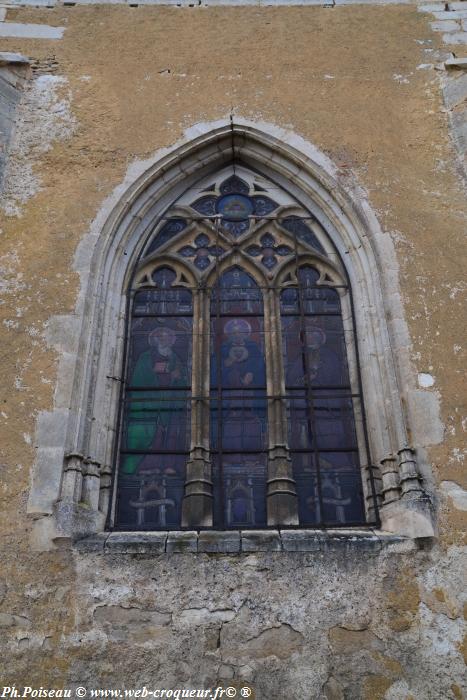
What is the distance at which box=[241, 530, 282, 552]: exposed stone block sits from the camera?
4008 mm

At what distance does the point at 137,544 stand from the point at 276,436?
1.20m

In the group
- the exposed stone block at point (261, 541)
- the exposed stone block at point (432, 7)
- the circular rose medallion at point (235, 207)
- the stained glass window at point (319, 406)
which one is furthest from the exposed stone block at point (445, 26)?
the exposed stone block at point (261, 541)

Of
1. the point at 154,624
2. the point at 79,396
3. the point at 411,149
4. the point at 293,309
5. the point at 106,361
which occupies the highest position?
the point at 411,149

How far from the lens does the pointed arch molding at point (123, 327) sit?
421cm

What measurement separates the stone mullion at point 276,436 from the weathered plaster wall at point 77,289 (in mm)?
465

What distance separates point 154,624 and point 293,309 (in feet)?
8.36

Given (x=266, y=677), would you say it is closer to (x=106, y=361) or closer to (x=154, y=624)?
(x=154, y=624)

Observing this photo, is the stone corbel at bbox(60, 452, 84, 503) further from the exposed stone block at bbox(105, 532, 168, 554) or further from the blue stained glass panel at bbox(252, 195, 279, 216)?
the blue stained glass panel at bbox(252, 195, 279, 216)

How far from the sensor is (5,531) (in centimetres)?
404

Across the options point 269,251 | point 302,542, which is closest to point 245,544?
point 302,542

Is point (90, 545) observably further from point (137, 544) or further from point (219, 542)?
point (219, 542)

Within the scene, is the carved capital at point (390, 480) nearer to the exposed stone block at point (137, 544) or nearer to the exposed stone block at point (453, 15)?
the exposed stone block at point (137, 544)

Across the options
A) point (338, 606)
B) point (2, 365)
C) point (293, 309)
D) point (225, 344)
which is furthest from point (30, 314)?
point (338, 606)

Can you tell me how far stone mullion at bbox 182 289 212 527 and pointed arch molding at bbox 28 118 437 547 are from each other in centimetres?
53
